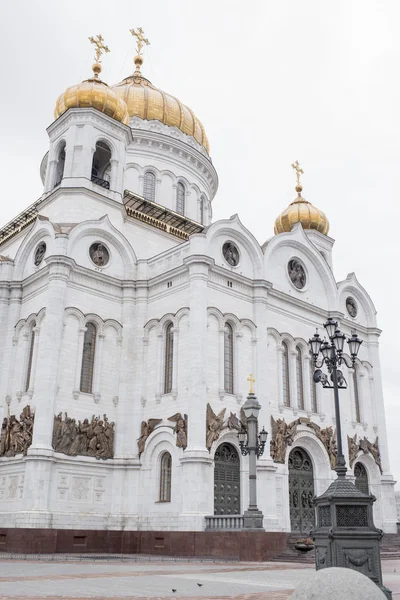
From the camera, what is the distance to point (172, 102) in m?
34.6

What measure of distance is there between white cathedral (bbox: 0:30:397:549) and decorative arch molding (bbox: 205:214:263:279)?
0.07 metres

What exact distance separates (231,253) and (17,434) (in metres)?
10.9

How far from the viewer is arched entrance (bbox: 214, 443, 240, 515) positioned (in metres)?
21.6

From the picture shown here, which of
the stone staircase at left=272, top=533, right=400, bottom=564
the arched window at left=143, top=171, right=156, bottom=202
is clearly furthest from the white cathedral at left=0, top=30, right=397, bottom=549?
the arched window at left=143, top=171, right=156, bottom=202

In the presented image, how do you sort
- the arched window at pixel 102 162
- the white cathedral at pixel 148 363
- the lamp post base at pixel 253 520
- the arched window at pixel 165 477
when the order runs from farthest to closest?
1. the arched window at pixel 102 162
2. the arched window at pixel 165 477
3. the white cathedral at pixel 148 363
4. the lamp post base at pixel 253 520

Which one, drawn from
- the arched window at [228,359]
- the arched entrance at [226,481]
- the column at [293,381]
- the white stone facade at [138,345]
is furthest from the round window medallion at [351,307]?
the arched entrance at [226,481]

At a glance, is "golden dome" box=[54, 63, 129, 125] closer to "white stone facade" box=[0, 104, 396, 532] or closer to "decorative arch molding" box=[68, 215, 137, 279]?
"white stone facade" box=[0, 104, 396, 532]

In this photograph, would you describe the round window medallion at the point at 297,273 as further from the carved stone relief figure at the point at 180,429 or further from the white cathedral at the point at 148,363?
the carved stone relief figure at the point at 180,429

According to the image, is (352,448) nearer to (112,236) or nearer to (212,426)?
(212,426)

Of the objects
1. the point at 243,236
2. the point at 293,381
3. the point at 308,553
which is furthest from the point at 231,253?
the point at 308,553

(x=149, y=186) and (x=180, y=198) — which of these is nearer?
(x=149, y=186)

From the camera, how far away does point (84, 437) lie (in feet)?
73.3

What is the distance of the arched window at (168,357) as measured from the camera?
23.3 metres

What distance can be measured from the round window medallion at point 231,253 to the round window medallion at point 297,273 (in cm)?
370
